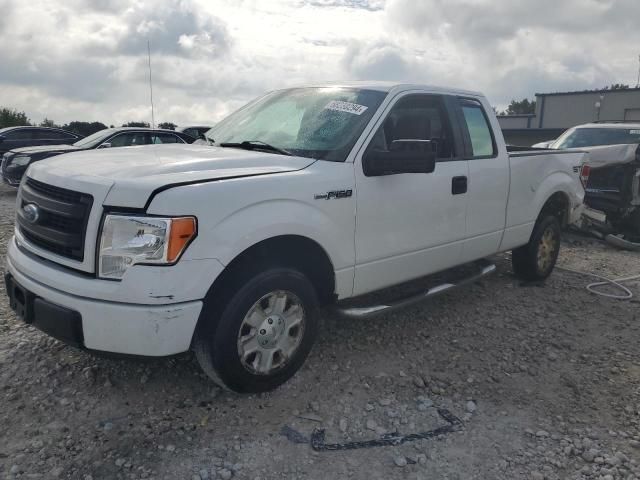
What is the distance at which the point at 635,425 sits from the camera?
128 inches

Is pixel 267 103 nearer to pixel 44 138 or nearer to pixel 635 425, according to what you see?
pixel 635 425

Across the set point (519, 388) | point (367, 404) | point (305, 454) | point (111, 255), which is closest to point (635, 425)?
point (519, 388)

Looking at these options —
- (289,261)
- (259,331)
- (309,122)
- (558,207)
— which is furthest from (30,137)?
(259,331)

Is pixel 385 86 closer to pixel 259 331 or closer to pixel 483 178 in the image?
pixel 483 178

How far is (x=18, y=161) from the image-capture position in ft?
35.6

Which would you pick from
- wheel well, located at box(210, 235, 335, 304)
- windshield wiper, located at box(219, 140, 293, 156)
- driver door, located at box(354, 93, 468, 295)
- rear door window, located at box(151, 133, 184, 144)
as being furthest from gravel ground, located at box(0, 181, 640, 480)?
rear door window, located at box(151, 133, 184, 144)

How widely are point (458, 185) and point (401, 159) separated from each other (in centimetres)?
105

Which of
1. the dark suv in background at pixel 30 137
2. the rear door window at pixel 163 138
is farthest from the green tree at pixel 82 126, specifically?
the rear door window at pixel 163 138

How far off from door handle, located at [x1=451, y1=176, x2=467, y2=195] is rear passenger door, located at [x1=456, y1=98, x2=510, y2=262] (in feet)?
0.29

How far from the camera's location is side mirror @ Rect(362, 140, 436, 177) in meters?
3.54

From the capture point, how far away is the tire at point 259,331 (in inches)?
120

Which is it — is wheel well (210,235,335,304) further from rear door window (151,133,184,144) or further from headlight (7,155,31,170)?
rear door window (151,133,184,144)

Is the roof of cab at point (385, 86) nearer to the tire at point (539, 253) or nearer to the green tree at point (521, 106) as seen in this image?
the tire at point (539, 253)

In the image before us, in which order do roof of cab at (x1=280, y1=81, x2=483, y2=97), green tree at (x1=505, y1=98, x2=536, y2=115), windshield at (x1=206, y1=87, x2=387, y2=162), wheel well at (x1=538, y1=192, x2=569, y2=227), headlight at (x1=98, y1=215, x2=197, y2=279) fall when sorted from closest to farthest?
headlight at (x1=98, y1=215, x2=197, y2=279) → windshield at (x1=206, y1=87, x2=387, y2=162) → roof of cab at (x1=280, y1=81, x2=483, y2=97) → wheel well at (x1=538, y1=192, x2=569, y2=227) → green tree at (x1=505, y1=98, x2=536, y2=115)
